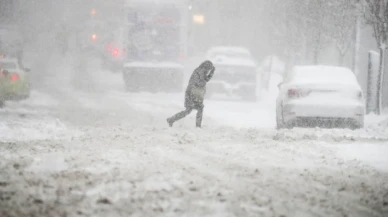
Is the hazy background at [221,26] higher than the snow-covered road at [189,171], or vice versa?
the hazy background at [221,26]

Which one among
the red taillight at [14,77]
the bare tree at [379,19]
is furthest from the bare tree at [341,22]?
the red taillight at [14,77]

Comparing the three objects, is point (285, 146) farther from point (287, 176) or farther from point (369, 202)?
point (369, 202)

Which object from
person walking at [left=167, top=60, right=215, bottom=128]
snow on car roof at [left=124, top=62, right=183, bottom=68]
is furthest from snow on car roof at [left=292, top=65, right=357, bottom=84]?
snow on car roof at [left=124, top=62, right=183, bottom=68]

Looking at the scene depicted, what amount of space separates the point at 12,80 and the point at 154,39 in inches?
319

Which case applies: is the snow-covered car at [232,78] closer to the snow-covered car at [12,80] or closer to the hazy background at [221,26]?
the hazy background at [221,26]

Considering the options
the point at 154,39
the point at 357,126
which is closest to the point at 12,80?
the point at 154,39

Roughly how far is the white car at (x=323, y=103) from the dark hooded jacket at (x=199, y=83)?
1.82 m

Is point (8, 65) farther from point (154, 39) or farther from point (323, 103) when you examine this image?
point (323, 103)

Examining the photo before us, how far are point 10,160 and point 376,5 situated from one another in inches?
499

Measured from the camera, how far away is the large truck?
22766 millimetres

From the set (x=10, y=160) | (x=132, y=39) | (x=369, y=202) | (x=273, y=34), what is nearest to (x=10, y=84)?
(x=132, y=39)

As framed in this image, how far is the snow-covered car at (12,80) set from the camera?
51.3ft

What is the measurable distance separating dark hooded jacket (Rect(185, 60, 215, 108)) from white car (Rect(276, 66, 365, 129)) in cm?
182

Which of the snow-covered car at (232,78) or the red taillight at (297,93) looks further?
the snow-covered car at (232,78)
